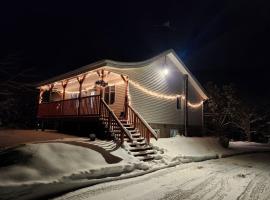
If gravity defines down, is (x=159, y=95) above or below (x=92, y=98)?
above

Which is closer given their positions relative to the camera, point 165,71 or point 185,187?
point 185,187

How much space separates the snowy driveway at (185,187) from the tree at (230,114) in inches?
919

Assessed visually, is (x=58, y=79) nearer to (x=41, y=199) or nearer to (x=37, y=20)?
(x=41, y=199)

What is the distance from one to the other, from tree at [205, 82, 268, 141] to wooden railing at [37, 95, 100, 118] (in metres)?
20.4

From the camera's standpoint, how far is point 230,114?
107 ft

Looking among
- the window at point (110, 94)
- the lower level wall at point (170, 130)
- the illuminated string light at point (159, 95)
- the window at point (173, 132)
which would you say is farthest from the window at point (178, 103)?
the window at point (110, 94)

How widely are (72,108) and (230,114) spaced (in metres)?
23.4

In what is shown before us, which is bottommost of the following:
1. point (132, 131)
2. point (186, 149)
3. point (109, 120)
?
point (186, 149)

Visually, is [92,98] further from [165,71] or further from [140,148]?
[140,148]

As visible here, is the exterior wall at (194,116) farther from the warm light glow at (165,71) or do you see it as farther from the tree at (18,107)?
the tree at (18,107)

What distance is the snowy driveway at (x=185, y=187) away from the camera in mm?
6418

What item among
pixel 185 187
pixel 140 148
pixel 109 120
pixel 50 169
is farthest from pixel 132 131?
pixel 50 169

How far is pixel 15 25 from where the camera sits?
142 ft

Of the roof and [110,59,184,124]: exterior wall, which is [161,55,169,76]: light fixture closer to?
[110,59,184,124]: exterior wall
